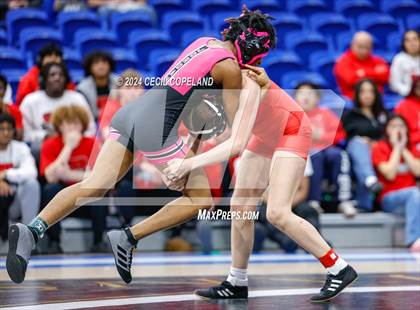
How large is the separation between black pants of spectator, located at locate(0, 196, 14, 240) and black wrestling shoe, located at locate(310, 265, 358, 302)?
3310mm

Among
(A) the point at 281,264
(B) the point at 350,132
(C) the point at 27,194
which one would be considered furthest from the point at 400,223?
(C) the point at 27,194

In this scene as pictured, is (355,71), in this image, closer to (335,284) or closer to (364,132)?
(364,132)

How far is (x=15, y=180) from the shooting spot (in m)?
7.16

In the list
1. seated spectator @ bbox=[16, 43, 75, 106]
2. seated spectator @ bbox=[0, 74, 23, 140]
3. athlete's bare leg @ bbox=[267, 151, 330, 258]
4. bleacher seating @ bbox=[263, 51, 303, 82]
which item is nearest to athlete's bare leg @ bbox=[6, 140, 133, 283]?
athlete's bare leg @ bbox=[267, 151, 330, 258]

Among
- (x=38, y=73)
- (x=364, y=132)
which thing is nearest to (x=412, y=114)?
(x=364, y=132)

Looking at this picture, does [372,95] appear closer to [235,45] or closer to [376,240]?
[376,240]

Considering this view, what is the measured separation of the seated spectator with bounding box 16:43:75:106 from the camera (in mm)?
7980

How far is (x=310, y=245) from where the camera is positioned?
459 cm

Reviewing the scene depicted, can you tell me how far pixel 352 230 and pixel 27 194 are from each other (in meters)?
2.92

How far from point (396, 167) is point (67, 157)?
2930mm

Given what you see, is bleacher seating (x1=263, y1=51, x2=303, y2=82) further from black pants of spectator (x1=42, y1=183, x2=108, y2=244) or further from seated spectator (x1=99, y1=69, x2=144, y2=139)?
black pants of spectator (x1=42, y1=183, x2=108, y2=244)

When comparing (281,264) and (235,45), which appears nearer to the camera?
(235,45)

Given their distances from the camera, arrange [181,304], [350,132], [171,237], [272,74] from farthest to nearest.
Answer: [272,74] → [350,132] → [171,237] → [181,304]

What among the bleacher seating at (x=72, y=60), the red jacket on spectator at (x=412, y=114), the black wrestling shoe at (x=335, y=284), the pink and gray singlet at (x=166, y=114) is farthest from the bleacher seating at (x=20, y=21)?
the black wrestling shoe at (x=335, y=284)
